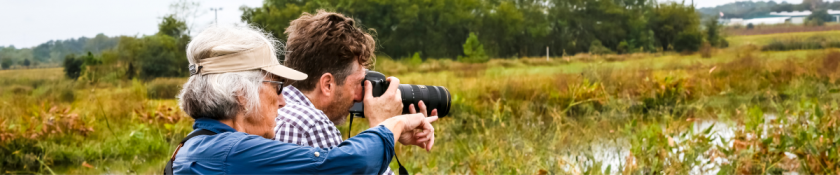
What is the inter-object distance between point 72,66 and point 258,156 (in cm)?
1336

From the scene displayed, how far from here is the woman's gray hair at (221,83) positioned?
124cm

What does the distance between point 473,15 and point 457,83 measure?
40.5 feet

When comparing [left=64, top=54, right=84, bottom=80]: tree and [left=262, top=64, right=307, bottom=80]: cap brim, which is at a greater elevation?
[left=262, top=64, right=307, bottom=80]: cap brim

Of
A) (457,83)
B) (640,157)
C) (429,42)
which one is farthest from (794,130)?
(429,42)

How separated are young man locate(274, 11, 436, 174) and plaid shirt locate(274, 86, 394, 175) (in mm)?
78

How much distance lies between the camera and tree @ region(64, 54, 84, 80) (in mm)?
12291

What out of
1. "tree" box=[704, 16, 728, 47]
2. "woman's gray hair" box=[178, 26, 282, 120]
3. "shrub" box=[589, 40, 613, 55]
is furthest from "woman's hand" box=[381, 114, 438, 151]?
"tree" box=[704, 16, 728, 47]

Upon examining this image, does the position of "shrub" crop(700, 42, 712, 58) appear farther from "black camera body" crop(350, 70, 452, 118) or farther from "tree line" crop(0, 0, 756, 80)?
"black camera body" crop(350, 70, 452, 118)

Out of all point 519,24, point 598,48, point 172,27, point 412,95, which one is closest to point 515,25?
point 519,24

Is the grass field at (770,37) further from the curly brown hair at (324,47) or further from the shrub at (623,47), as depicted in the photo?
the curly brown hair at (324,47)

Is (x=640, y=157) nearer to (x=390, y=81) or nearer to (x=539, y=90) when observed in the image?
(x=390, y=81)

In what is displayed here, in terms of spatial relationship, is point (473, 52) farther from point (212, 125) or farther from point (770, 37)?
point (212, 125)

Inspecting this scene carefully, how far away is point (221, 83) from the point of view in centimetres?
124

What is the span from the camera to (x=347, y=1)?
683 inches
